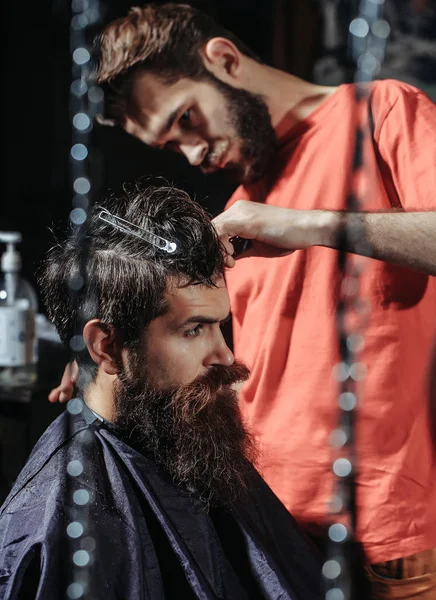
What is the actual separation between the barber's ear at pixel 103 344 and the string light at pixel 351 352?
0.33 m

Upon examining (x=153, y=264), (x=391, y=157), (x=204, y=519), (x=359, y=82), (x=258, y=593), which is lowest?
(x=258, y=593)

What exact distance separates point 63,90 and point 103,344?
0.45 m

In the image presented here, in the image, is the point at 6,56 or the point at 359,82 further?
the point at 6,56

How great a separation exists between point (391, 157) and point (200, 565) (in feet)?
2.11

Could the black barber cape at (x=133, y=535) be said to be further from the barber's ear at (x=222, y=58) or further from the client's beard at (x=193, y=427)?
the barber's ear at (x=222, y=58)

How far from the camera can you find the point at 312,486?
1.01 meters

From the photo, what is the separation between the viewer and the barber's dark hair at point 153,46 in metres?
1.00

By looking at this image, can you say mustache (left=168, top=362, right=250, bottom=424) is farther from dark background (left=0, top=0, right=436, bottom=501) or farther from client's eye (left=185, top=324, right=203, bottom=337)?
dark background (left=0, top=0, right=436, bottom=501)

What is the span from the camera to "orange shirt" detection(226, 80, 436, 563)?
3.15 ft

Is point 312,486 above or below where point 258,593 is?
above

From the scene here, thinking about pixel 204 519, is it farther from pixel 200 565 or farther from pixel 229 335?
pixel 229 335

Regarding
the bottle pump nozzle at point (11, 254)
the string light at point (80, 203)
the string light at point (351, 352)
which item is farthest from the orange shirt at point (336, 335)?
the bottle pump nozzle at point (11, 254)

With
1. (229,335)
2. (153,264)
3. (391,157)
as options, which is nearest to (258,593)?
(229,335)

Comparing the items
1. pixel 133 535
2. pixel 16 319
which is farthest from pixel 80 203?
pixel 133 535
